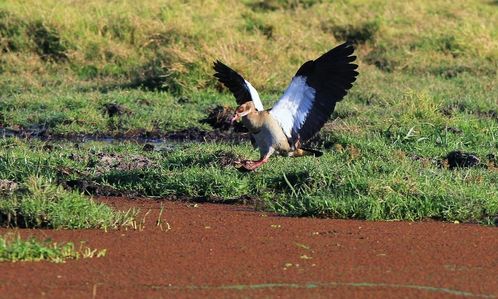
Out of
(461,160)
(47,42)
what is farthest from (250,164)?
(47,42)

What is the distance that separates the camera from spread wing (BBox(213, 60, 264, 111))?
8.23 metres

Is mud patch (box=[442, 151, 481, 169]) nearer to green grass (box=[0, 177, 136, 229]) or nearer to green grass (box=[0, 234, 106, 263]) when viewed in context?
green grass (box=[0, 177, 136, 229])

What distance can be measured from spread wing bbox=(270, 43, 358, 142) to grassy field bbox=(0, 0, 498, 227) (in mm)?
308

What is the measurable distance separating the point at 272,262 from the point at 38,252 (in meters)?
1.11

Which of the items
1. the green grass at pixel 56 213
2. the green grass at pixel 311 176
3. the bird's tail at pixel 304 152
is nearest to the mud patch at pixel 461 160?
the green grass at pixel 311 176

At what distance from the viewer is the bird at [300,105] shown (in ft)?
26.3

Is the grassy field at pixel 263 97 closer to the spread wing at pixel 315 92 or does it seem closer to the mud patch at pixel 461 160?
the mud patch at pixel 461 160

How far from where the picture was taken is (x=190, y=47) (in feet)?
42.8

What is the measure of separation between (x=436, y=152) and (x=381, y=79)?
458 cm

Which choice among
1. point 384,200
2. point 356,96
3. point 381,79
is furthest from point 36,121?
point 384,200

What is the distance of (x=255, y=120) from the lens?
810 centimetres

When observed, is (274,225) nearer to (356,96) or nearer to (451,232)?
(451,232)

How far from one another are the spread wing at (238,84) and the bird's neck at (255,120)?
0.20 feet

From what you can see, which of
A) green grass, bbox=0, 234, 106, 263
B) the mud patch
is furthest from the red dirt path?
the mud patch
